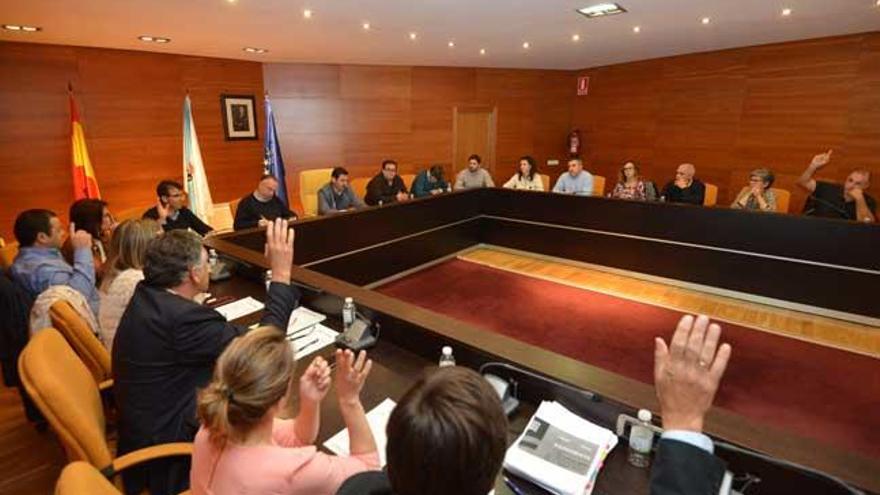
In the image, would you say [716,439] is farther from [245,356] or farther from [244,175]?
[244,175]

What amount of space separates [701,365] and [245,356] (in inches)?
38.4

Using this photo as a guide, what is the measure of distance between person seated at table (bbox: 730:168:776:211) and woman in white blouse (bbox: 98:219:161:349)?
501 cm

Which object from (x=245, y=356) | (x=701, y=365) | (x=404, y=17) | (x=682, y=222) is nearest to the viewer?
(x=701, y=365)

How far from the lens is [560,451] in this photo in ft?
4.37

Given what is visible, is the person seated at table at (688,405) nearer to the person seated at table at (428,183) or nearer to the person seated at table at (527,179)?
the person seated at table at (527,179)

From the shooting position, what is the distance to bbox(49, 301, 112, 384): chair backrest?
6.37 ft

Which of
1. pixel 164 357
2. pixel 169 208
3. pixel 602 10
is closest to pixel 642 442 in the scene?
pixel 164 357

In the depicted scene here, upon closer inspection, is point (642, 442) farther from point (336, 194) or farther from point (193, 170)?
point (193, 170)

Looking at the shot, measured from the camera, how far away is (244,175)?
680 cm

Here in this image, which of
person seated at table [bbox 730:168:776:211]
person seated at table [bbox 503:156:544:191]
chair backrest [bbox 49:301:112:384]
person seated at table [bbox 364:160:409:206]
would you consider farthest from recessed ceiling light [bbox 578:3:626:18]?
chair backrest [bbox 49:301:112:384]

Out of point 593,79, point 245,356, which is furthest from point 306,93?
point 245,356

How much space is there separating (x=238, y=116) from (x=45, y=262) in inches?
181

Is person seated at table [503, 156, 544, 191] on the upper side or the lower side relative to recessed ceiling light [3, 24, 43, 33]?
lower

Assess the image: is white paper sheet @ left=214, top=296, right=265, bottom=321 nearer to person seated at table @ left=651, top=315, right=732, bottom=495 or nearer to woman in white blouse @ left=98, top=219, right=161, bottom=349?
woman in white blouse @ left=98, top=219, right=161, bottom=349
